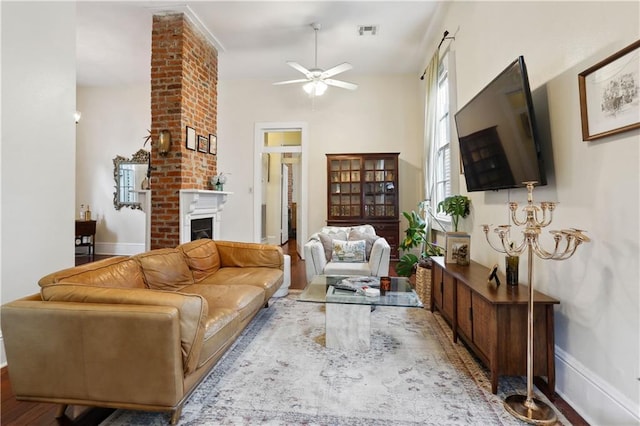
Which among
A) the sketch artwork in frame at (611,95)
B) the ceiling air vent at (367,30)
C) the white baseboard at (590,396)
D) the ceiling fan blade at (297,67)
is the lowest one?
the white baseboard at (590,396)

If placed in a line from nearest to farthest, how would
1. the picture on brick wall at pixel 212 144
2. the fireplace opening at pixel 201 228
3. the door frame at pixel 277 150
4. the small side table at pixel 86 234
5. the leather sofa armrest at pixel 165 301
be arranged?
1. the leather sofa armrest at pixel 165 301
2. the fireplace opening at pixel 201 228
3. the picture on brick wall at pixel 212 144
4. the small side table at pixel 86 234
5. the door frame at pixel 277 150

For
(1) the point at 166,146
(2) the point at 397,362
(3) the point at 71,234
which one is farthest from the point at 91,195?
(2) the point at 397,362

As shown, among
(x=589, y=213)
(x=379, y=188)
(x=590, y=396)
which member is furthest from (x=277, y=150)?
(x=590, y=396)

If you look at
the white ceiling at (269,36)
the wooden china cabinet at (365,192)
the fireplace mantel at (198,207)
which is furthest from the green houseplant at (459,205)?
the fireplace mantel at (198,207)

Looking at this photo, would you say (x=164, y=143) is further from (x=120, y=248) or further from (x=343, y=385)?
(x=120, y=248)

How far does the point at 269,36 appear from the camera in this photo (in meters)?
4.61

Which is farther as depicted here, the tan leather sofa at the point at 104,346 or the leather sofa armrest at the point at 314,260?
the leather sofa armrest at the point at 314,260

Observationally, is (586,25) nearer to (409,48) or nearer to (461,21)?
(461,21)

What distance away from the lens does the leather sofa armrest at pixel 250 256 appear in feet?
11.2

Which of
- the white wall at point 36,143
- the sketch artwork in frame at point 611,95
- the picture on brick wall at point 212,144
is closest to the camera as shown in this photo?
the sketch artwork in frame at point 611,95

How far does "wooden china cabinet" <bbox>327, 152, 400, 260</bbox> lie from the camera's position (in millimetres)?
5754

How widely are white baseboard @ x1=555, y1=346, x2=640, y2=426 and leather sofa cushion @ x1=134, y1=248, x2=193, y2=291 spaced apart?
2.75m

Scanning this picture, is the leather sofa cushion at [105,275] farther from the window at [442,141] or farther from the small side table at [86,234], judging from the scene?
the small side table at [86,234]

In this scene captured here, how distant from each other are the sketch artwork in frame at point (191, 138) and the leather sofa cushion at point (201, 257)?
150cm
